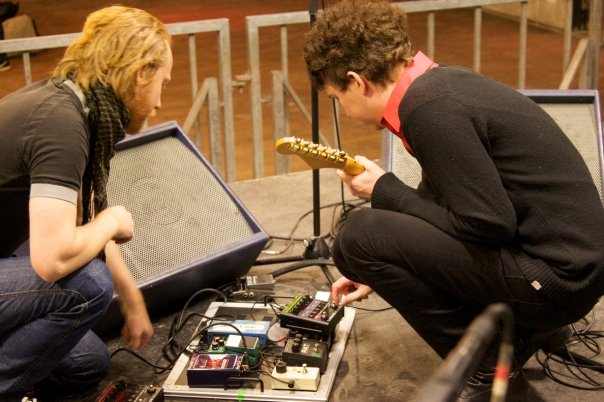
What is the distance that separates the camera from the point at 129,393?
2188mm

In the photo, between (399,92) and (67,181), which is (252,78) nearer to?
(399,92)

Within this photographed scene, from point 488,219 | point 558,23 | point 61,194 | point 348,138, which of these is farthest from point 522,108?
point 558,23

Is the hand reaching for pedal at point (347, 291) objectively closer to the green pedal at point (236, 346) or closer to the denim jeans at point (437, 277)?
the denim jeans at point (437, 277)

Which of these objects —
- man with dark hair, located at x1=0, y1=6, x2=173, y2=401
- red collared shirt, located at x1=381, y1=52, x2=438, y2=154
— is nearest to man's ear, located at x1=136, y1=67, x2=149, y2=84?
man with dark hair, located at x1=0, y1=6, x2=173, y2=401

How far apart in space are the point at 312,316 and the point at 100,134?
0.86 m

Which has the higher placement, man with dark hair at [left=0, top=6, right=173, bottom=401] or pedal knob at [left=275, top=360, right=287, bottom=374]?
man with dark hair at [left=0, top=6, right=173, bottom=401]

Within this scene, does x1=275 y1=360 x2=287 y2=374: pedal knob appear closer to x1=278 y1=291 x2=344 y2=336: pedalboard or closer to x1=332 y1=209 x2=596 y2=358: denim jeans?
x1=278 y1=291 x2=344 y2=336: pedalboard

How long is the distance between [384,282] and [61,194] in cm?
85

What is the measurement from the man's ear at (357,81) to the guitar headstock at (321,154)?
0.26 meters

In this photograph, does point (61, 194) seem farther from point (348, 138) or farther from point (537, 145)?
point (348, 138)

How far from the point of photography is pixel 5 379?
2.05 meters

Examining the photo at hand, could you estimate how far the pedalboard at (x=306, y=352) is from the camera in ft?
7.55

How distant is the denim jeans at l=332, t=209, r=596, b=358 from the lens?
2.06 metres

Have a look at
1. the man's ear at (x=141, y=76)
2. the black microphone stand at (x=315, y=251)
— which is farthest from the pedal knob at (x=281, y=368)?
the man's ear at (x=141, y=76)
